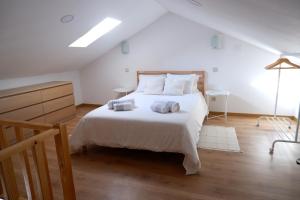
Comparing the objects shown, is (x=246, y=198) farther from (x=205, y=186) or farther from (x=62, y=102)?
(x=62, y=102)

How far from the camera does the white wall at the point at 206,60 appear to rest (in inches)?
155

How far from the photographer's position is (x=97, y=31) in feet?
13.2

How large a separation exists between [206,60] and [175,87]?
0.94 metres

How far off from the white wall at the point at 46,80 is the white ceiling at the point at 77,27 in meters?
0.13

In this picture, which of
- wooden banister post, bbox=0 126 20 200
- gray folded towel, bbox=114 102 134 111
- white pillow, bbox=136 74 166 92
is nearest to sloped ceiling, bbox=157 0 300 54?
gray folded towel, bbox=114 102 134 111

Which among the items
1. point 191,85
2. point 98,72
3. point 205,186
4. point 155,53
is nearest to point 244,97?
point 191,85

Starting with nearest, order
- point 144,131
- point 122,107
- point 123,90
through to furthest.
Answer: point 144,131 < point 122,107 < point 123,90

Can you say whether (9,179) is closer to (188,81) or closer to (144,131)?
(144,131)

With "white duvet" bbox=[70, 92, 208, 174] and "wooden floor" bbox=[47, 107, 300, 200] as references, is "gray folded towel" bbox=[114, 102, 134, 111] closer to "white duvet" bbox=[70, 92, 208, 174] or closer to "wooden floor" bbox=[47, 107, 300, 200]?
"white duvet" bbox=[70, 92, 208, 174]

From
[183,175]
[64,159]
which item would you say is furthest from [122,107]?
[64,159]

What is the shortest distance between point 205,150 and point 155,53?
8.06 feet

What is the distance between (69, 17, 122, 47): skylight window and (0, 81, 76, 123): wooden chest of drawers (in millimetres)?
857

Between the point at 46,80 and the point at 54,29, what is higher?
the point at 54,29

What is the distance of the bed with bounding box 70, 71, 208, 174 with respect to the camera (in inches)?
91.9
